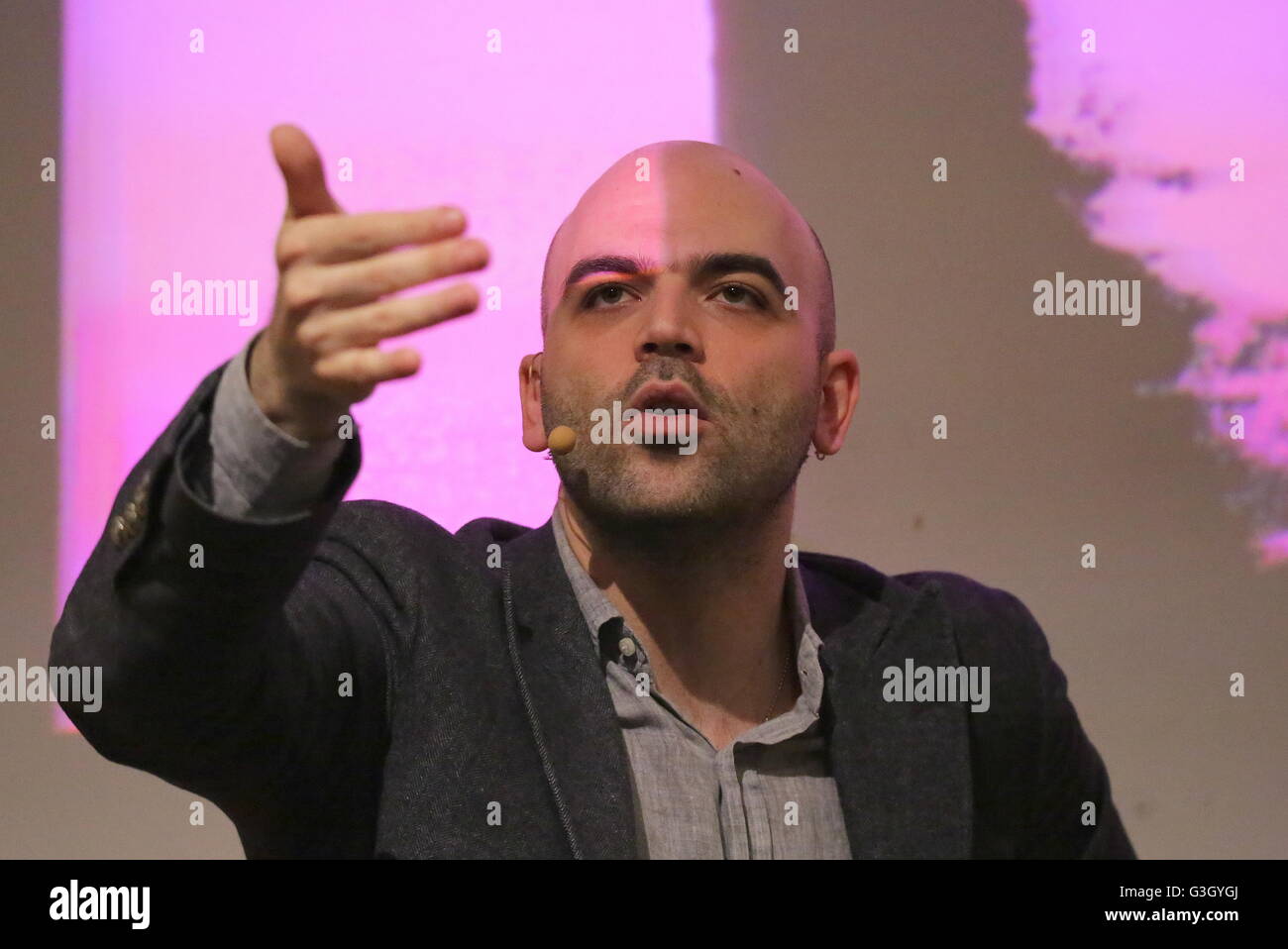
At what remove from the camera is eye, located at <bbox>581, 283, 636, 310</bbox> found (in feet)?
5.62

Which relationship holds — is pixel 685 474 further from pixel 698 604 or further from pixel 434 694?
pixel 434 694

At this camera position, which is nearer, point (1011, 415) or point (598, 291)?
point (598, 291)

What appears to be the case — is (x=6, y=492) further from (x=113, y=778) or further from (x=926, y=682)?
(x=926, y=682)

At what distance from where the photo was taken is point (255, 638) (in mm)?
1277

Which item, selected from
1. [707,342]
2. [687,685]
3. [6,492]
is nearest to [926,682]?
[687,685]

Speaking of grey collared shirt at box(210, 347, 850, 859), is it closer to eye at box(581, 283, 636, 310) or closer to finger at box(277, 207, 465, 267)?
eye at box(581, 283, 636, 310)

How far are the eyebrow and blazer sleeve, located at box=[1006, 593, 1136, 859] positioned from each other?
2.00ft

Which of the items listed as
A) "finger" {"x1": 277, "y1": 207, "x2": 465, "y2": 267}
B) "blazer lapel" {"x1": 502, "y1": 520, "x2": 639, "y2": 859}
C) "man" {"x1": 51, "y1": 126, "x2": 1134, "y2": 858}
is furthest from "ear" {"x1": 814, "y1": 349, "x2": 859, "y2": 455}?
"finger" {"x1": 277, "y1": 207, "x2": 465, "y2": 267}

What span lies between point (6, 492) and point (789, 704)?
3.70ft

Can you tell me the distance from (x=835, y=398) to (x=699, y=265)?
0.30 m

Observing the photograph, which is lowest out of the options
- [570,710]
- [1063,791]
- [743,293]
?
[1063,791]

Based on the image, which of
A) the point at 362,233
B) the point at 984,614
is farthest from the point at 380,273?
the point at 984,614

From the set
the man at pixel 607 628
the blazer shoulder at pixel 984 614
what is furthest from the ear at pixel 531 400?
the blazer shoulder at pixel 984 614

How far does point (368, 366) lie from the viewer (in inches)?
43.6
